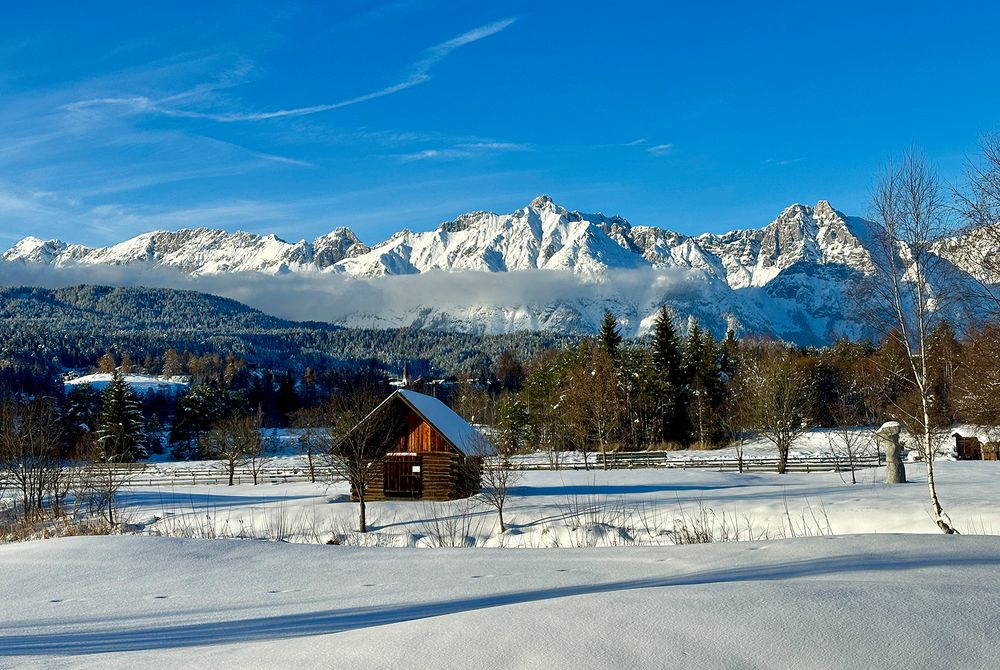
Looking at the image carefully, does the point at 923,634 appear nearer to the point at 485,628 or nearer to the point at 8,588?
the point at 485,628

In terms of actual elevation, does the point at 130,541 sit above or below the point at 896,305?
below

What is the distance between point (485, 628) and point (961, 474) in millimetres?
33608

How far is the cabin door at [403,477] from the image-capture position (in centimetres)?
3067

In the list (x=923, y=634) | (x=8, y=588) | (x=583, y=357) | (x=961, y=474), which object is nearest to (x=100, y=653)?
(x=8, y=588)

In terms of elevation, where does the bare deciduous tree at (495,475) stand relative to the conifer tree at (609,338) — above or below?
below

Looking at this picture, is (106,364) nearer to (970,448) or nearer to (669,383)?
(669,383)

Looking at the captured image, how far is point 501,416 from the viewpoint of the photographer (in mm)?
57250

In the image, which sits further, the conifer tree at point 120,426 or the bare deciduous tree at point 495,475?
the conifer tree at point 120,426

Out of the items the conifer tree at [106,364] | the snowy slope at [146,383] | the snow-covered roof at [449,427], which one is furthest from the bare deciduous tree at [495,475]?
the conifer tree at [106,364]

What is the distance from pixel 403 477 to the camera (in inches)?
1219

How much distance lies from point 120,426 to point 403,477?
118 ft

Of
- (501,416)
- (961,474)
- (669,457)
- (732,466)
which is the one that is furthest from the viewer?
(501,416)

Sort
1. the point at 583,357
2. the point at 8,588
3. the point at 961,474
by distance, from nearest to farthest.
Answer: the point at 8,588
the point at 961,474
the point at 583,357

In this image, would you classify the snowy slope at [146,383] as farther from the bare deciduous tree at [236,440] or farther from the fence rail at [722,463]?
the fence rail at [722,463]
